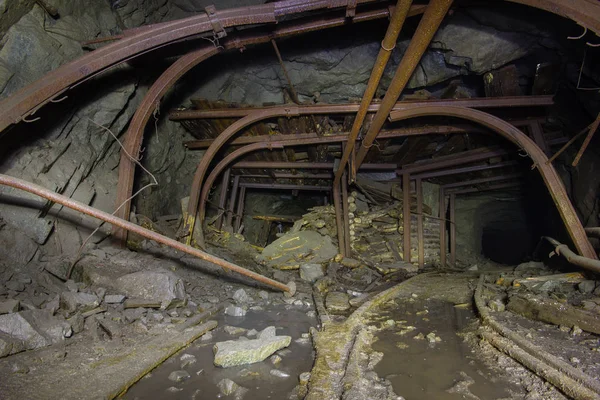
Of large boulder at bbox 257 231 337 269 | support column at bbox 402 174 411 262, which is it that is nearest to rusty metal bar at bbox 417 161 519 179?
support column at bbox 402 174 411 262

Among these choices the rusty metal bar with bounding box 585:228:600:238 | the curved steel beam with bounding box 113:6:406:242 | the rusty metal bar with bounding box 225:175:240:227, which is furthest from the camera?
the rusty metal bar with bounding box 225:175:240:227

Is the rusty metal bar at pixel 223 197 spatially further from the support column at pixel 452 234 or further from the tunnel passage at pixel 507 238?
the tunnel passage at pixel 507 238

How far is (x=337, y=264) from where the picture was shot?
735 centimetres

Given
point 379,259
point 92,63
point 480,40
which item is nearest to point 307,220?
point 379,259

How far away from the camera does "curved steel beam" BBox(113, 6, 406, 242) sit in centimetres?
379

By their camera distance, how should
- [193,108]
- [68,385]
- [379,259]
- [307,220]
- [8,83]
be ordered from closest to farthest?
1. [68,385]
2. [8,83]
3. [193,108]
4. [379,259]
5. [307,220]

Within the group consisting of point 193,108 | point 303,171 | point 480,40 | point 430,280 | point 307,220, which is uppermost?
point 480,40

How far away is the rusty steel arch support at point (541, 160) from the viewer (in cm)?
433

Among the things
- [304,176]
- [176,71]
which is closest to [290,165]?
[304,176]

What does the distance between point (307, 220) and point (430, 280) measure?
11.9ft

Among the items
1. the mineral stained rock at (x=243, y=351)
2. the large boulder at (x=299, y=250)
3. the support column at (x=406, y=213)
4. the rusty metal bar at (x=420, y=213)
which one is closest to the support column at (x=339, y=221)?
the large boulder at (x=299, y=250)

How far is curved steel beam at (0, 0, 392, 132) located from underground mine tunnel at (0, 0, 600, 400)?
0.07 feet

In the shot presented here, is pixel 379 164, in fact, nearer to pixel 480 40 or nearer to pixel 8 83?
pixel 480 40

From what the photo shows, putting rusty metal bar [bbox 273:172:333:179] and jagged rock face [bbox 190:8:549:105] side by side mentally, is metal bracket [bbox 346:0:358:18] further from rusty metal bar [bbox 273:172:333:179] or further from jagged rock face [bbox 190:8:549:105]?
rusty metal bar [bbox 273:172:333:179]
